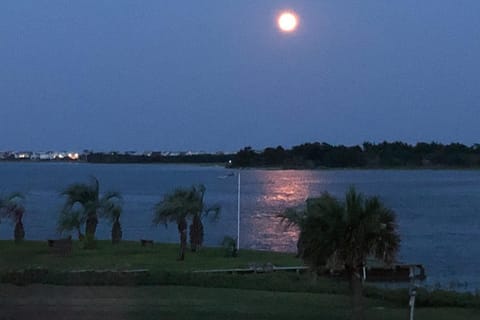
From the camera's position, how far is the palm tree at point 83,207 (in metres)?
51.7

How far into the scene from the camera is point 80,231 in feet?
174

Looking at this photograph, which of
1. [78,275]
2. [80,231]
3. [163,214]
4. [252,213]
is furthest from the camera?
[252,213]

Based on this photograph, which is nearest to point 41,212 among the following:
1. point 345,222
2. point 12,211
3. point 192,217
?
point 12,211

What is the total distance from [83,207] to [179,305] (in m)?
28.3

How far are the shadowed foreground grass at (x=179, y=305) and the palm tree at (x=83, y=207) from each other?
76.4 ft

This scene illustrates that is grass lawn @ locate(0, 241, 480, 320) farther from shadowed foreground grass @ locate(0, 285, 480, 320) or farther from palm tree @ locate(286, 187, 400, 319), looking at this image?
palm tree @ locate(286, 187, 400, 319)

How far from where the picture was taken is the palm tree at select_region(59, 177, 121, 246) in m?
51.7

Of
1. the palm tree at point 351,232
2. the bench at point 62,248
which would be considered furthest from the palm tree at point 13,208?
the palm tree at point 351,232

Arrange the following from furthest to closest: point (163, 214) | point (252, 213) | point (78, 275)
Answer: point (252, 213)
point (163, 214)
point (78, 275)

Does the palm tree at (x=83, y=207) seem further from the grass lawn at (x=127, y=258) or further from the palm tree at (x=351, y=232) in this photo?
the palm tree at (x=351, y=232)

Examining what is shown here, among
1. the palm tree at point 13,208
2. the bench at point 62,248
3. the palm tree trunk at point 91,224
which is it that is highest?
the palm tree at point 13,208

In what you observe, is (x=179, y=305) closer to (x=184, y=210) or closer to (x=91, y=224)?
(x=184, y=210)

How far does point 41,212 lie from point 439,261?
55159 mm

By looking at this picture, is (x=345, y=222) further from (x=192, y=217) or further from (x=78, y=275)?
(x=192, y=217)
